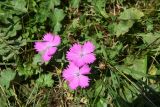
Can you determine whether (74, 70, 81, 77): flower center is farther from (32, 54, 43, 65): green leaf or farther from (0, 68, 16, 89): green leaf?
(0, 68, 16, 89): green leaf

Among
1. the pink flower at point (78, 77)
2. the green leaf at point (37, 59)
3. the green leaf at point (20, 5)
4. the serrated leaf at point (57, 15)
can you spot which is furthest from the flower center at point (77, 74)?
the green leaf at point (20, 5)

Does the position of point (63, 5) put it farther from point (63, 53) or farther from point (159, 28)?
point (159, 28)

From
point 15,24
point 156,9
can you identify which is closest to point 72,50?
point 15,24

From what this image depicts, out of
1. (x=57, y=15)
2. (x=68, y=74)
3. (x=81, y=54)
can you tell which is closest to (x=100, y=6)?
(x=57, y=15)

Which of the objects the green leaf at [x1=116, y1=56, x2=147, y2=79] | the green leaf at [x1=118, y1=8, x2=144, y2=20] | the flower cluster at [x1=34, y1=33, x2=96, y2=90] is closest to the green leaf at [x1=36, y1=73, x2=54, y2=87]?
the flower cluster at [x1=34, y1=33, x2=96, y2=90]

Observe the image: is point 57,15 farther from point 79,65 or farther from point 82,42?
point 79,65

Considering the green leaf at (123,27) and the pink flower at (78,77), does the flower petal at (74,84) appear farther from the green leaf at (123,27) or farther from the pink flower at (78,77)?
the green leaf at (123,27)
